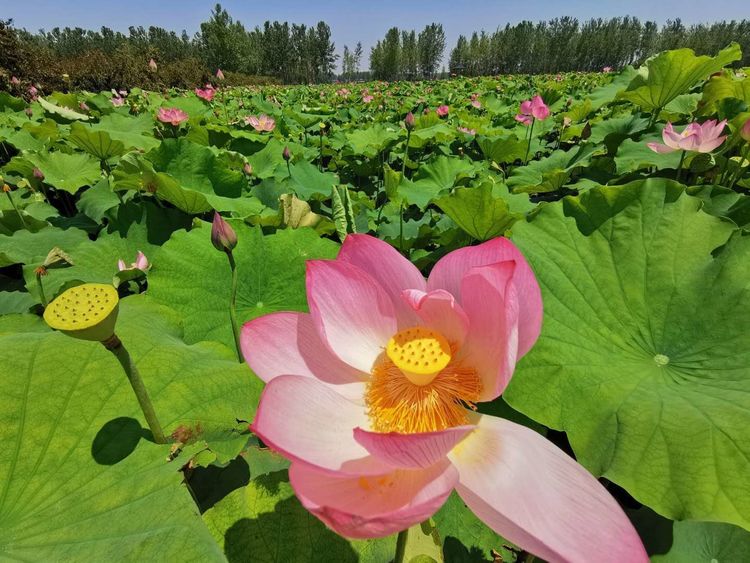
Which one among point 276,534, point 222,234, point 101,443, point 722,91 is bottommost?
point 276,534

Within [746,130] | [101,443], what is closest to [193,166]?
[101,443]

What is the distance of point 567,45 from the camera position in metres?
52.4

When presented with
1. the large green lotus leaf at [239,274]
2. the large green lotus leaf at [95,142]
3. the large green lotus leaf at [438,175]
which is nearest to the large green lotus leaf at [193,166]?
the large green lotus leaf at [95,142]

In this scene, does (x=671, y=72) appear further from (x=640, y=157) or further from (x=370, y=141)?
(x=370, y=141)

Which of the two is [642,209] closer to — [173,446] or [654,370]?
[654,370]

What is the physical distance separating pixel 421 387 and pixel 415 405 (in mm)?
29

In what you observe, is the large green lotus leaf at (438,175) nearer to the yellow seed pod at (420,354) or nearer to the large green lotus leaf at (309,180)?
the large green lotus leaf at (309,180)

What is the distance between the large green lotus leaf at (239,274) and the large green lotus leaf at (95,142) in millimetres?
1329

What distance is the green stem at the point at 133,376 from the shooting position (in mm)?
592

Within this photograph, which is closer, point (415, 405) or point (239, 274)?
point (415, 405)

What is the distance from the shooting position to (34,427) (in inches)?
29.6

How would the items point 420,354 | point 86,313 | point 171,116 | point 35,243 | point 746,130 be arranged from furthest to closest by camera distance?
point 171,116 < point 35,243 < point 746,130 < point 420,354 < point 86,313

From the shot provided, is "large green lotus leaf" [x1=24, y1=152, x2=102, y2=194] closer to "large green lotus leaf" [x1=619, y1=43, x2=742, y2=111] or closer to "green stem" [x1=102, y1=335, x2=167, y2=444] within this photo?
"green stem" [x1=102, y1=335, x2=167, y2=444]

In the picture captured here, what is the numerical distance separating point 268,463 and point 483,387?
0.55 metres
